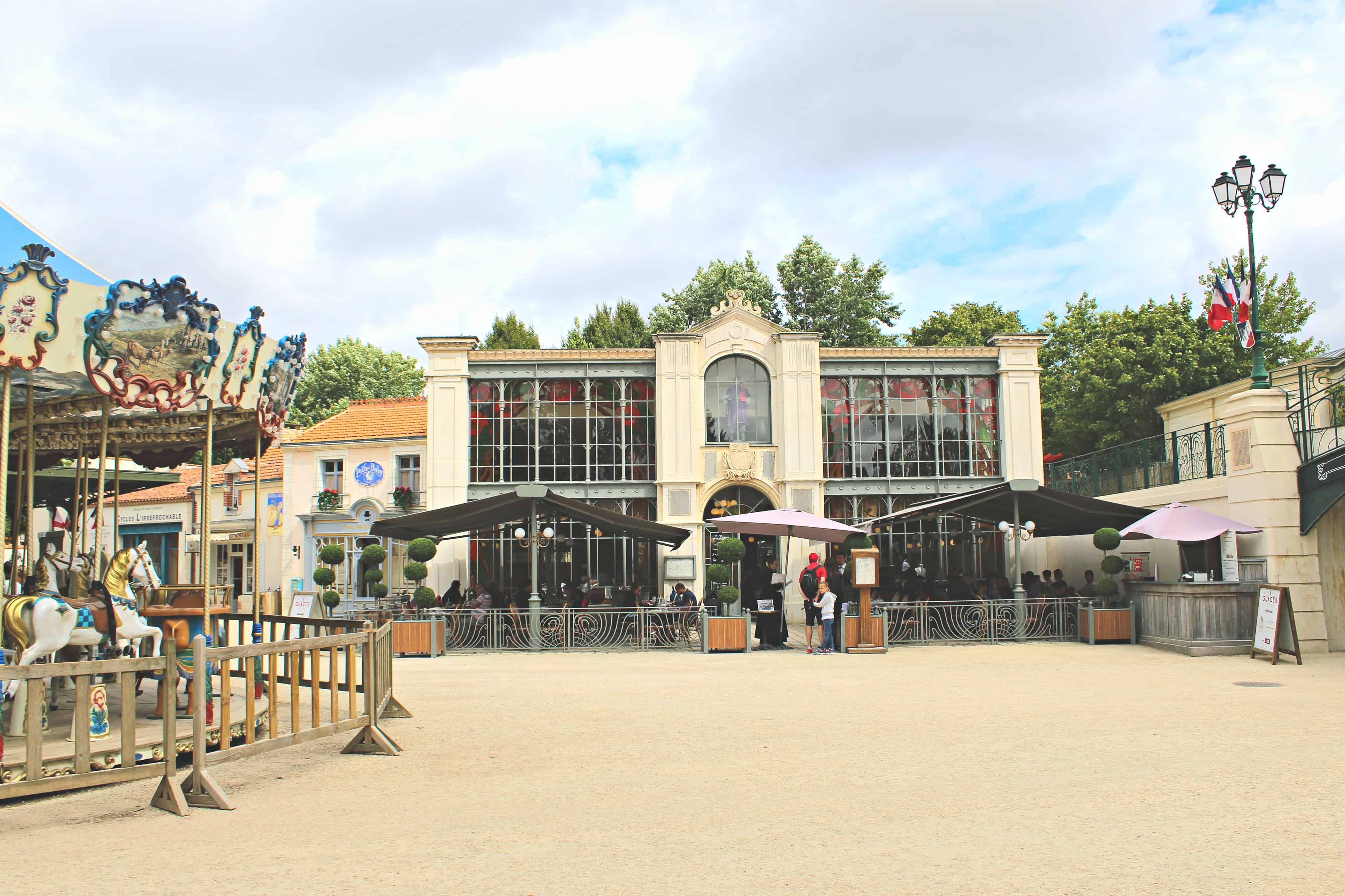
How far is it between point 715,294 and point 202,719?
34796 millimetres

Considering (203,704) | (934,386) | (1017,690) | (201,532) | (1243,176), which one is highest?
(1243,176)

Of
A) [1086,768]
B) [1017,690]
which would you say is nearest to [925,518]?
[1017,690]

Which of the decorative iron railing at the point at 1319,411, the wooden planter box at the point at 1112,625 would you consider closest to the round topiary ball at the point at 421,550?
the wooden planter box at the point at 1112,625

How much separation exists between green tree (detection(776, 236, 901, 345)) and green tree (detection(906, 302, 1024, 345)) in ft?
7.06

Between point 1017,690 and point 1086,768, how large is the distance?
477 cm

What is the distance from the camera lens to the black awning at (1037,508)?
19047mm

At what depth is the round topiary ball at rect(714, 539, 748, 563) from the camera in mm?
19047

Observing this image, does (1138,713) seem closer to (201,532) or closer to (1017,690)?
(1017,690)

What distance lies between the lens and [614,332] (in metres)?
43.0

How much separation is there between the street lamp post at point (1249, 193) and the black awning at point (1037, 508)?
397 centimetres

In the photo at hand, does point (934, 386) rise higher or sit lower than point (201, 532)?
higher

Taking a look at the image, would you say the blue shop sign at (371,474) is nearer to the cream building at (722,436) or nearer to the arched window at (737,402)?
the cream building at (722,436)

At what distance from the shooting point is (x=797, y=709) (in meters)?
11.3

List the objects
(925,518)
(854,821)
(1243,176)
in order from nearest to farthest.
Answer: (854,821) < (1243,176) < (925,518)
